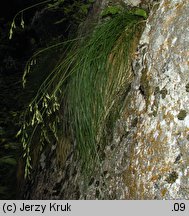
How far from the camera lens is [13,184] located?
145 inches

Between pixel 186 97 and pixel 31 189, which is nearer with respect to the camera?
pixel 186 97

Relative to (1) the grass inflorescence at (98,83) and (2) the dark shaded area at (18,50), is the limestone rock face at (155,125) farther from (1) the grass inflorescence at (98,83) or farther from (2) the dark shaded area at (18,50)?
(2) the dark shaded area at (18,50)

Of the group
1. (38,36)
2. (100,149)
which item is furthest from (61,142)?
(38,36)

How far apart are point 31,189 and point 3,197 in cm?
49

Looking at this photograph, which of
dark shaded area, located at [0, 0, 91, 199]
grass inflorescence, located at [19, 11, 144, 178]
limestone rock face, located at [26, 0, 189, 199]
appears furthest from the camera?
dark shaded area, located at [0, 0, 91, 199]

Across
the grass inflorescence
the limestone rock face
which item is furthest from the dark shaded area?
the limestone rock face

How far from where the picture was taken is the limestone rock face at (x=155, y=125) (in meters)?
1.98

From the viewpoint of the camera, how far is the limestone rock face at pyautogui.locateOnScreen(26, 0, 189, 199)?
77.9 inches

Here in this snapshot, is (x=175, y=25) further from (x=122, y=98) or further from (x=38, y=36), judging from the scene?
(x=38, y=36)

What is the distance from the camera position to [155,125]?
213 cm

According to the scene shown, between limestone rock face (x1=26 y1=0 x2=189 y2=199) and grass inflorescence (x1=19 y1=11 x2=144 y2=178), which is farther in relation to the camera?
grass inflorescence (x1=19 y1=11 x2=144 y2=178)

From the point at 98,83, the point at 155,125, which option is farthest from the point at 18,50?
the point at 155,125

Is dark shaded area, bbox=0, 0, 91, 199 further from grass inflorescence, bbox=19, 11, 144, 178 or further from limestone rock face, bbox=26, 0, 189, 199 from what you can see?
limestone rock face, bbox=26, 0, 189, 199

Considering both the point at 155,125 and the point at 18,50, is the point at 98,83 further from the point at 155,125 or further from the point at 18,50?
the point at 18,50
